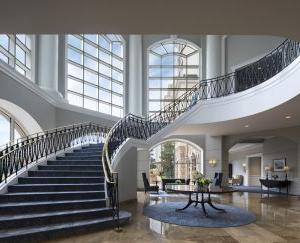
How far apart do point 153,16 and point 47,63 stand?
1047 centimetres

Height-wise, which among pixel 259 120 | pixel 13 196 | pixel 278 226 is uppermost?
pixel 259 120

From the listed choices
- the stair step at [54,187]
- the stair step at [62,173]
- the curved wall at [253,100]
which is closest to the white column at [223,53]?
the curved wall at [253,100]

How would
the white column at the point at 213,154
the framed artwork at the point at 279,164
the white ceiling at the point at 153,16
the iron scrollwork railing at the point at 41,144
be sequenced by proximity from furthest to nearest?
the white column at the point at 213,154 → the framed artwork at the point at 279,164 → the iron scrollwork railing at the point at 41,144 → the white ceiling at the point at 153,16

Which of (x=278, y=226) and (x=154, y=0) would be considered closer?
(x=154, y=0)

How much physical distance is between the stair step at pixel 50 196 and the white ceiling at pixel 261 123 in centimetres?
595

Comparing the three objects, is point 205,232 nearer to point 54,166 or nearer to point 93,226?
point 93,226

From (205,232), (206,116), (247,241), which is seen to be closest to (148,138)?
(206,116)

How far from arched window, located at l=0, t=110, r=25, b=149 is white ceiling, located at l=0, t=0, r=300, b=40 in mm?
7889

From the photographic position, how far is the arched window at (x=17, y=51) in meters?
11.1

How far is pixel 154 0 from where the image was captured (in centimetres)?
327

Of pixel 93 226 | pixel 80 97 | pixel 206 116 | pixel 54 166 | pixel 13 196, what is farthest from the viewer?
pixel 80 97

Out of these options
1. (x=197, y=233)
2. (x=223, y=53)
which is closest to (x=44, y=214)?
(x=197, y=233)

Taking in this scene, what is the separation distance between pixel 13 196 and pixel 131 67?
526 inches

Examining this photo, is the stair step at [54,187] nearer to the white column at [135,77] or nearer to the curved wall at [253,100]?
the curved wall at [253,100]
